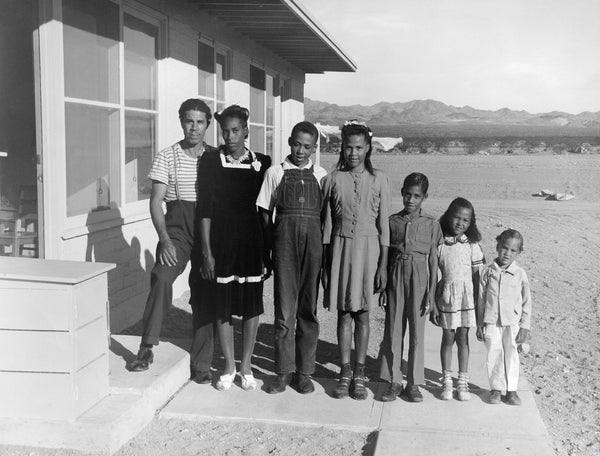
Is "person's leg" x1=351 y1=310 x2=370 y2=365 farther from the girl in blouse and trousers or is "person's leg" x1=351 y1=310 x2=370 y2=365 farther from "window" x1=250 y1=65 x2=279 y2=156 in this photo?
"window" x1=250 y1=65 x2=279 y2=156

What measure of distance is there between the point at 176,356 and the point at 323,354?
149 cm

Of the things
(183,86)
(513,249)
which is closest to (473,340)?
(513,249)

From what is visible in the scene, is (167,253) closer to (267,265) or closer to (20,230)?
(267,265)

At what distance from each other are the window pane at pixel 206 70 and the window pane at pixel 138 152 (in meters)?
1.51

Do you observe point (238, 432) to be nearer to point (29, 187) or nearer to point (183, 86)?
point (29, 187)

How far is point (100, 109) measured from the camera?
19.1 ft

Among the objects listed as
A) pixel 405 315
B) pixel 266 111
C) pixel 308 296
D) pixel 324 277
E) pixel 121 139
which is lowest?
pixel 405 315

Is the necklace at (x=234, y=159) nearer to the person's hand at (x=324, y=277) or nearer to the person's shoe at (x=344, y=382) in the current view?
the person's hand at (x=324, y=277)

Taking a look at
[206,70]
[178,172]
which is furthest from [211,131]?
[178,172]

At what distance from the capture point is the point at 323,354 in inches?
226

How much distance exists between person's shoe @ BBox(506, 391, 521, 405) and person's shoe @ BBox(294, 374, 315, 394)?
119 centimetres

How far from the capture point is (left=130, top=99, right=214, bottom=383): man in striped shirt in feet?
14.4

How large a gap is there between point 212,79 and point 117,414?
18.4 ft

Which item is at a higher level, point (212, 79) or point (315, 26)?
point (315, 26)
